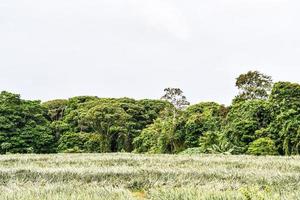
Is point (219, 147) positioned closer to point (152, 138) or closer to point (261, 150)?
point (261, 150)

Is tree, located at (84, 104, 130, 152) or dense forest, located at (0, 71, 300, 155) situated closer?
dense forest, located at (0, 71, 300, 155)

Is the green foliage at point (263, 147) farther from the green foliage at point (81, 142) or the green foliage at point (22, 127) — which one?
the green foliage at point (22, 127)

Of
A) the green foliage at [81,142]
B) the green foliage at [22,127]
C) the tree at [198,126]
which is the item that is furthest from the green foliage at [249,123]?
the green foliage at [22,127]

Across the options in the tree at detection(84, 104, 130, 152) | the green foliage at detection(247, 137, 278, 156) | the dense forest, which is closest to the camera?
the green foliage at detection(247, 137, 278, 156)

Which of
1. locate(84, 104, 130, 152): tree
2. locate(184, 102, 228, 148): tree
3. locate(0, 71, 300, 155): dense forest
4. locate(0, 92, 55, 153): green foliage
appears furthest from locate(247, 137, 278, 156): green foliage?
locate(0, 92, 55, 153): green foliage

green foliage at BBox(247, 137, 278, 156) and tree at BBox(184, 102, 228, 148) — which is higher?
tree at BBox(184, 102, 228, 148)

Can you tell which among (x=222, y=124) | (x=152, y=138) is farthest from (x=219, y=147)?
(x=152, y=138)

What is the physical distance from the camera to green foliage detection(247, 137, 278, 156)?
3350cm

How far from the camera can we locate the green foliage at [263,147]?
110 feet

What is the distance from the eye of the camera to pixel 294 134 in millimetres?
33719

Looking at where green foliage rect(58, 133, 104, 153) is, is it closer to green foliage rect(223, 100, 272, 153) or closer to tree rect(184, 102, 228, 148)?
tree rect(184, 102, 228, 148)

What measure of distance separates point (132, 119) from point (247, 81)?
18.0m

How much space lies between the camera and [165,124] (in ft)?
151

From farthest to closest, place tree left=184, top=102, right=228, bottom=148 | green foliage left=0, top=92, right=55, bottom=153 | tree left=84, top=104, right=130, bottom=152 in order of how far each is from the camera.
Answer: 1. tree left=84, top=104, right=130, bottom=152
2. green foliage left=0, top=92, right=55, bottom=153
3. tree left=184, top=102, right=228, bottom=148
